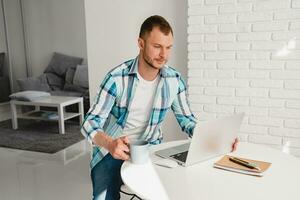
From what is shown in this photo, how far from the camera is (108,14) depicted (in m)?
2.56

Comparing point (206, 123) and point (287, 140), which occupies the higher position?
point (206, 123)

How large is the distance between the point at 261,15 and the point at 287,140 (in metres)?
0.84

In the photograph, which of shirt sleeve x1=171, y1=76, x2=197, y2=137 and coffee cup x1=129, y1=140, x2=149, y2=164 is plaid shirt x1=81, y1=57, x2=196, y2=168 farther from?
coffee cup x1=129, y1=140, x2=149, y2=164

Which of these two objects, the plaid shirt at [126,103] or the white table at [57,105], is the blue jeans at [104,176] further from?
the white table at [57,105]

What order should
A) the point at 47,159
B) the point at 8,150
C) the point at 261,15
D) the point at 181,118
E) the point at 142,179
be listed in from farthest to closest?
the point at 8,150 → the point at 47,159 → the point at 261,15 → the point at 181,118 → the point at 142,179

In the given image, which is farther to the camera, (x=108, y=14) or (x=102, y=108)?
(x=108, y=14)

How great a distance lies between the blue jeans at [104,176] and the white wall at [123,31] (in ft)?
3.26

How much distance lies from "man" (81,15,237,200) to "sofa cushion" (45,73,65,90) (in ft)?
12.8

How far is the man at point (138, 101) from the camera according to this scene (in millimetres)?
1442

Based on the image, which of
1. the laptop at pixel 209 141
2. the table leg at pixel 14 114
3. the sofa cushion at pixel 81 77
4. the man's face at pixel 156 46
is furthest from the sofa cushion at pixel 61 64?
the laptop at pixel 209 141

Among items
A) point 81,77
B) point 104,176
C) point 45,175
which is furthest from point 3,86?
point 104,176

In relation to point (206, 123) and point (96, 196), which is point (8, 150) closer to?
point (96, 196)

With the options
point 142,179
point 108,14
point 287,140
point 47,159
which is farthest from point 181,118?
point 47,159

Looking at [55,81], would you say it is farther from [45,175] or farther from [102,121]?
[102,121]
